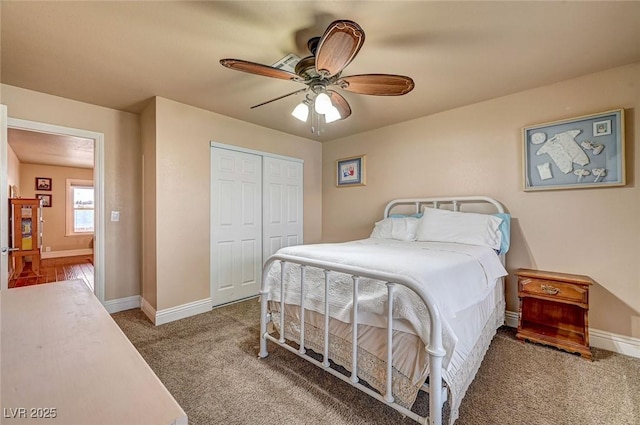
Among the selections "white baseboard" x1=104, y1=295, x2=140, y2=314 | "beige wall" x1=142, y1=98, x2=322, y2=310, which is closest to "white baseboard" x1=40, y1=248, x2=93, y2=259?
"white baseboard" x1=104, y1=295, x2=140, y2=314

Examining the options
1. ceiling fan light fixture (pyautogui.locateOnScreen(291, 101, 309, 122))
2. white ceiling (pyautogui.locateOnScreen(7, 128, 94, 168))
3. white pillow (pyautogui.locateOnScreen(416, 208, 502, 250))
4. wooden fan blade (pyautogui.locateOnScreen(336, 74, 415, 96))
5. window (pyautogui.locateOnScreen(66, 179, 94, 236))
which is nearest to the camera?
wooden fan blade (pyautogui.locateOnScreen(336, 74, 415, 96))

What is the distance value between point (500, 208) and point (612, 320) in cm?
122

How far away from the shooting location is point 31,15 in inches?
64.8

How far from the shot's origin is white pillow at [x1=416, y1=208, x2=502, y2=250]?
2545 millimetres

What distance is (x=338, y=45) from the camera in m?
1.43

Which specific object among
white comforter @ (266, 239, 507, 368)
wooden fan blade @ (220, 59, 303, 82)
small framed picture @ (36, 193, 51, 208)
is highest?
wooden fan blade @ (220, 59, 303, 82)

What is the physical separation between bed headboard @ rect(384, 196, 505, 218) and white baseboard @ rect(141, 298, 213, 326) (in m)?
2.46

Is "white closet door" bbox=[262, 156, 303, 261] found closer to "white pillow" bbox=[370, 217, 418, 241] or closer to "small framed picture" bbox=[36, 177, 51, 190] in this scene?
"white pillow" bbox=[370, 217, 418, 241]

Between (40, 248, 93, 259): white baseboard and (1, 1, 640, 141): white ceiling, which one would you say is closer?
(1, 1, 640, 141): white ceiling

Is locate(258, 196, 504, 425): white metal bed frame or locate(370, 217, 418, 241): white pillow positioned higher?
locate(370, 217, 418, 241): white pillow

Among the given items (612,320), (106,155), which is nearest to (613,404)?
(612,320)

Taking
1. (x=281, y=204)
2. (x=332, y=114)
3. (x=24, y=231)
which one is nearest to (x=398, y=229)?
(x=332, y=114)

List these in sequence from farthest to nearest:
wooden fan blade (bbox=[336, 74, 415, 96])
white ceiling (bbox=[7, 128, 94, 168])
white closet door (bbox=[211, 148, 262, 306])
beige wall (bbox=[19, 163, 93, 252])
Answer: beige wall (bbox=[19, 163, 93, 252]) → white ceiling (bbox=[7, 128, 94, 168]) → white closet door (bbox=[211, 148, 262, 306]) → wooden fan blade (bbox=[336, 74, 415, 96])

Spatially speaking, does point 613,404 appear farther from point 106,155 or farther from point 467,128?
point 106,155
